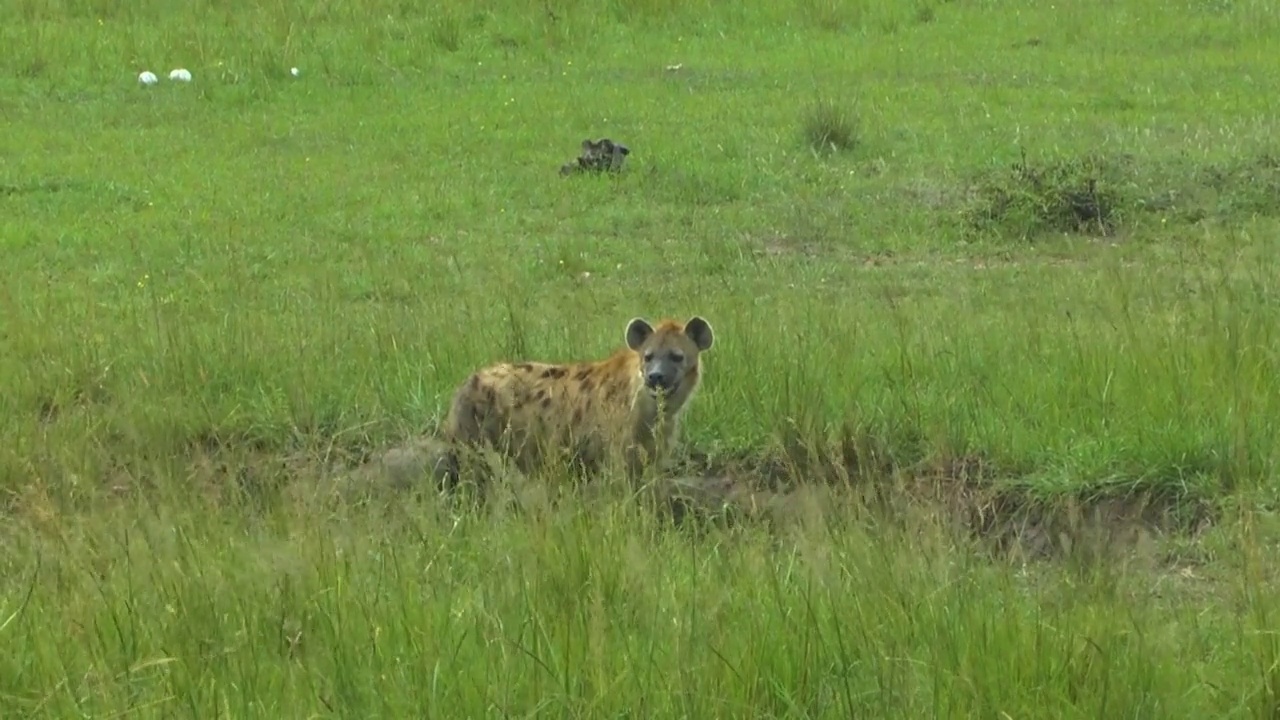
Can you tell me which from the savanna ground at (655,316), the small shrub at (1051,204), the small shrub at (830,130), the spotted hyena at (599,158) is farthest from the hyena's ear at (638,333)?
the small shrub at (830,130)

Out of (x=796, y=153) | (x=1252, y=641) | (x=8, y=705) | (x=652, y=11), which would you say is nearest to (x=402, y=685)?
(x=8, y=705)

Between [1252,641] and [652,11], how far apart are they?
1236cm

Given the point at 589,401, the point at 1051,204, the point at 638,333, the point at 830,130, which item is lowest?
the point at 589,401

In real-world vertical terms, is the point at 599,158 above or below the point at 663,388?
above

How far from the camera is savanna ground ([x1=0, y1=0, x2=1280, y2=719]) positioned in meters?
4.00

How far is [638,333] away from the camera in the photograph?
659 centimetres

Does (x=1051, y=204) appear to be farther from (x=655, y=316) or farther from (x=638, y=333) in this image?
(x=638, y=333)

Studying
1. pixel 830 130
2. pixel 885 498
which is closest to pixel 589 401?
pixel 885 498

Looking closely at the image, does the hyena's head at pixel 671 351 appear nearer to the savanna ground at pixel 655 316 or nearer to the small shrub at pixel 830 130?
the savanna ground at pixel 655 316

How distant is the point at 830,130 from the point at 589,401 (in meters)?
5.21

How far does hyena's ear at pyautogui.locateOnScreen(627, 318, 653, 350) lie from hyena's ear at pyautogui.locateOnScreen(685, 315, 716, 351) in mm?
142

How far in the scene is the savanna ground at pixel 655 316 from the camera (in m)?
4.00

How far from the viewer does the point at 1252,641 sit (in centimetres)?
393

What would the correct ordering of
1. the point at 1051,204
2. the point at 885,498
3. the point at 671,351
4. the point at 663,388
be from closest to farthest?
the point at 885,498
the point at 663,388
the point at 671,351
the point at 1051,204
